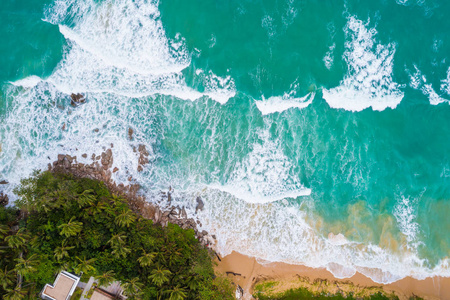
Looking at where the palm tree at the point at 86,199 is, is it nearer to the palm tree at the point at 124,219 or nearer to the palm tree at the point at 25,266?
the palm tree at the point at 124,219

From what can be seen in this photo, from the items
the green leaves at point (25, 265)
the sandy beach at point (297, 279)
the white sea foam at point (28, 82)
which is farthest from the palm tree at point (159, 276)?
the white sea foam at point (28, 82)

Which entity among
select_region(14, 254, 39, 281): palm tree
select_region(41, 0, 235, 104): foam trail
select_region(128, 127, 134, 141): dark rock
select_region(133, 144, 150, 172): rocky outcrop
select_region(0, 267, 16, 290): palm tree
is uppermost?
select_region(41, 0, 235, 104): foam trail

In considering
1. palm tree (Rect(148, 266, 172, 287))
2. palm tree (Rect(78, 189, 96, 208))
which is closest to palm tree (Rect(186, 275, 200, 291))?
palm tree (Rect(148, 266, 172, 287))

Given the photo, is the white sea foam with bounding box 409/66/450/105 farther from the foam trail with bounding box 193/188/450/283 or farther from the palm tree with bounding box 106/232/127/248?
the palm tree with bounding box 106/232/127/248

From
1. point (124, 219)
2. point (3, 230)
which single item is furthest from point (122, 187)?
point (3, 230)

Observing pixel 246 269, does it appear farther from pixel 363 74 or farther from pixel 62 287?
pixel 363 74
